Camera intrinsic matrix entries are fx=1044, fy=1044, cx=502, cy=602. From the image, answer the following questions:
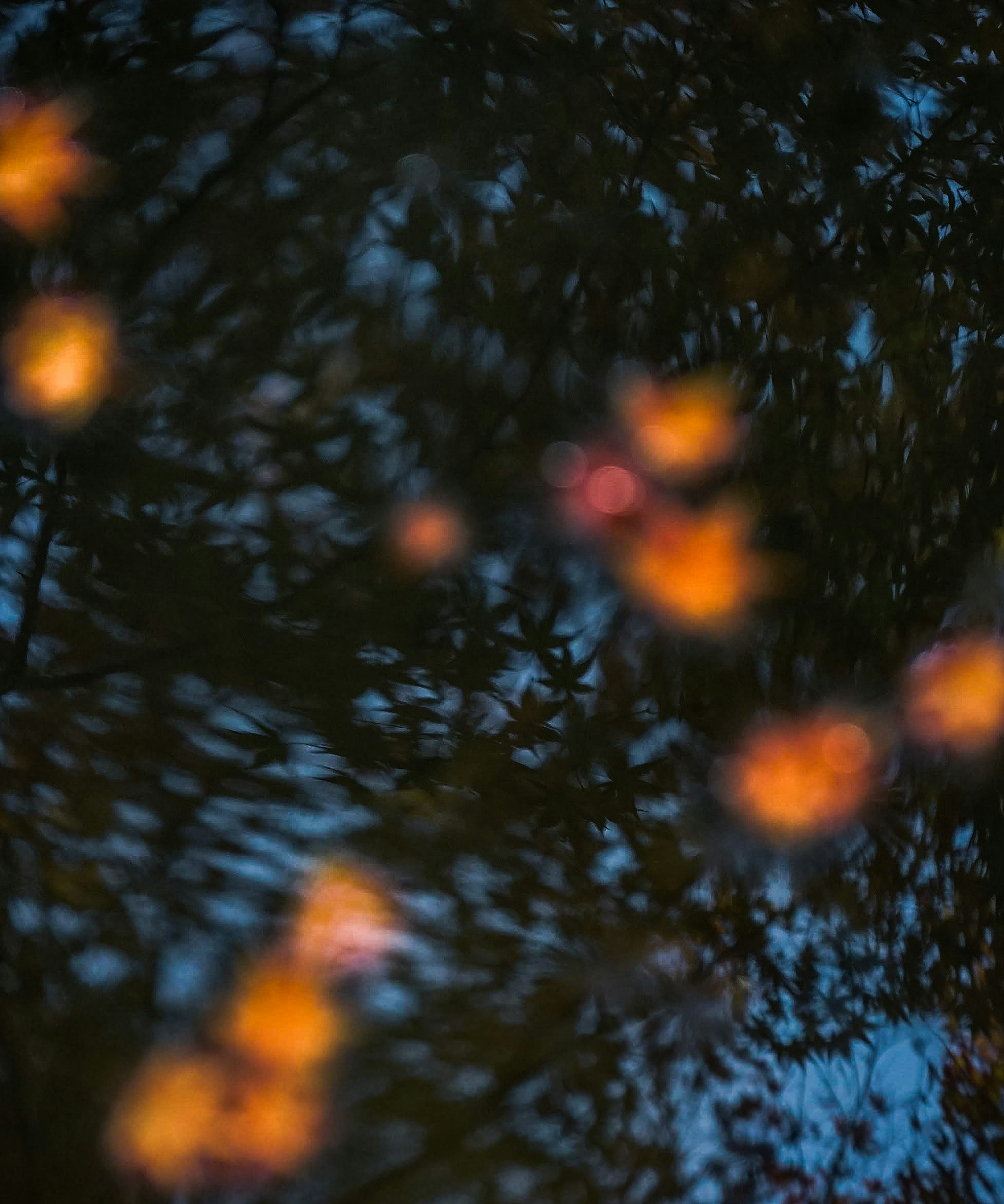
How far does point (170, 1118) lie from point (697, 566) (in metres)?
0.74

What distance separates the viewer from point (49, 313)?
115cm

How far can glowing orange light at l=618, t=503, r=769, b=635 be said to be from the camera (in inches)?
45.0

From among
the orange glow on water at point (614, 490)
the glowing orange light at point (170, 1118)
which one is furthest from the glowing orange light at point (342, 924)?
the orange glow on water at point (614, 490)

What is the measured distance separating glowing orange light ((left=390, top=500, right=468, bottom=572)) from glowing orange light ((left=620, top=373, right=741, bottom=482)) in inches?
8.9

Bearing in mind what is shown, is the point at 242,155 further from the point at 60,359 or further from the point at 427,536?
the point at 427,536

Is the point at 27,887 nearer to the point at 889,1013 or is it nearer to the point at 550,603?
the point at 550,603

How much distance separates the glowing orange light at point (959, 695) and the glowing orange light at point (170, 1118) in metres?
0.77

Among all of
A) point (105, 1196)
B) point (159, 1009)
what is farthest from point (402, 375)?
point (105, 1196)

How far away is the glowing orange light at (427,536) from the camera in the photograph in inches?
44.5

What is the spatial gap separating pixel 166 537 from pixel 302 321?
292 millimetres

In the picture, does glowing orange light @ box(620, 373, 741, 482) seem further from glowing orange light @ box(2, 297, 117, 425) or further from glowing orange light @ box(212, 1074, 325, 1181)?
glowing orange light @ box(212, 1074, 325, 1181)

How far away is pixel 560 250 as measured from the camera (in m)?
1.24

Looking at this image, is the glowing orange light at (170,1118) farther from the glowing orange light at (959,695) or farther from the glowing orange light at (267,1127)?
the glowing orange light at (959,695)

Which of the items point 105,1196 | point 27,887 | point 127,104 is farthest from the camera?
point 127,104
